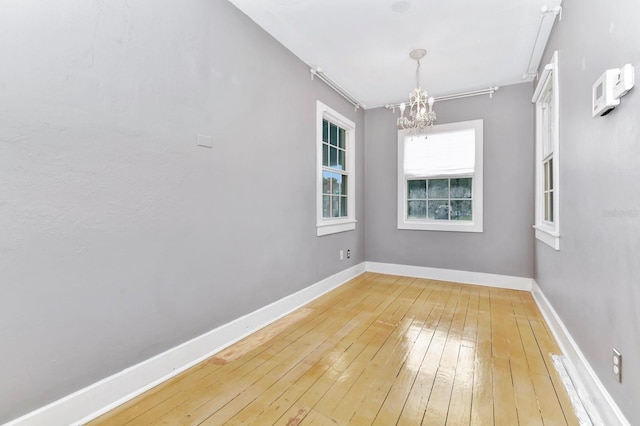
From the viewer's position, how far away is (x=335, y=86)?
3883 millimetres

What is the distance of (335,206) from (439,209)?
5.31 ft

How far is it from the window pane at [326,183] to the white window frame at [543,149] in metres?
2.39

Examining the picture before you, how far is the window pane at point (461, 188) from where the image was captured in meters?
4.24

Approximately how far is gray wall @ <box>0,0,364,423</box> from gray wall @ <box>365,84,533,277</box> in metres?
2.64

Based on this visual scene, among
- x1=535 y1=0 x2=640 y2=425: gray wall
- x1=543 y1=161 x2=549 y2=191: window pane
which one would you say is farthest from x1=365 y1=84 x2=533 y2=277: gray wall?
x1=535 y1=0 x2=640 y2=425: gray wall

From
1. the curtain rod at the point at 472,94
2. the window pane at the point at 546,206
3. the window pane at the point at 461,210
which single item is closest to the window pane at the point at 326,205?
the window pane at the point at 461,210

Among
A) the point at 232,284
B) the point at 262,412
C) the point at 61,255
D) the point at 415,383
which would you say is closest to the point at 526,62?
the point at 415,383

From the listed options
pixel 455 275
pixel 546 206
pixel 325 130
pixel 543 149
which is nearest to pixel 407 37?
pixel 325 130

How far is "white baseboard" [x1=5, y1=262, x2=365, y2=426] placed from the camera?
1434 millimetres

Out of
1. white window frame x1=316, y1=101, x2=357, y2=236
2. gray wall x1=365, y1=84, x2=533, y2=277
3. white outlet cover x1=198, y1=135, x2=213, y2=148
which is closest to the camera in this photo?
white outlet cover x1=198, y1=135, x2=213, y2=148

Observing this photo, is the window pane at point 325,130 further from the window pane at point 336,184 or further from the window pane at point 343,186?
the window pane at point 343,186

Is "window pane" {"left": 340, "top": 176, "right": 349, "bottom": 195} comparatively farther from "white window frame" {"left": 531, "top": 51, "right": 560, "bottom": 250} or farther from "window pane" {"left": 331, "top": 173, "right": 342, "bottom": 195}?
"white window frame" {"left": 531, "top": 51, "right": 560, "bottom": 250}

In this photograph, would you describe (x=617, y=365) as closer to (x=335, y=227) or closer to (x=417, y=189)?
(x=335, y=227)

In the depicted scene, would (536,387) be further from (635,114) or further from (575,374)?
(635,114)
